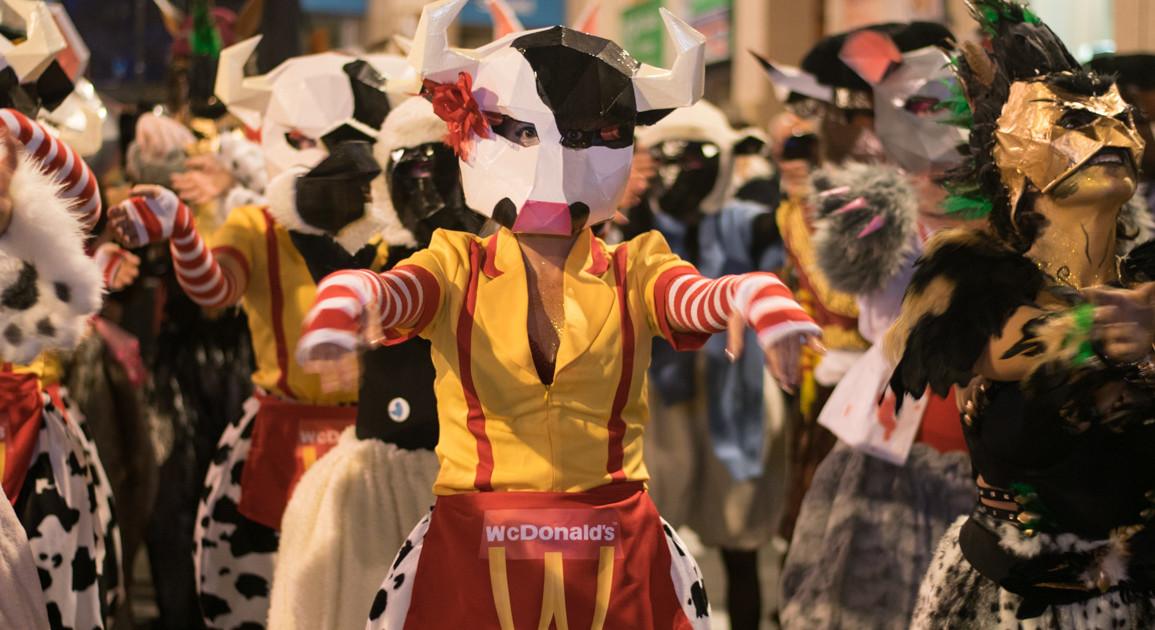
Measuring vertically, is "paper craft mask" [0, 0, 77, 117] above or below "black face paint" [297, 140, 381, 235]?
above

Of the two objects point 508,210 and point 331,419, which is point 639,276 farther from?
point 331,419

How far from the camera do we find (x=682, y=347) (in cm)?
212

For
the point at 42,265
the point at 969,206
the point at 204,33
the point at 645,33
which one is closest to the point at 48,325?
the point at 42,265

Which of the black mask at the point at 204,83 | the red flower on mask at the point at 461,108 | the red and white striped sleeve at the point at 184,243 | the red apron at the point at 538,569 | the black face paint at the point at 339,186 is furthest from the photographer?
the black mask at the point at 204,83

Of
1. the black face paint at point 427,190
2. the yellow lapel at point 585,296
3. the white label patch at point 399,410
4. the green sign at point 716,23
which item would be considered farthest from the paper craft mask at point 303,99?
the green sign at point 716,23

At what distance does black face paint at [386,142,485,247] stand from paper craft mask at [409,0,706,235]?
0.60 m

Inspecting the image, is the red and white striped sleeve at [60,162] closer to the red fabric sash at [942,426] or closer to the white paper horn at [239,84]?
the white paper horn at [239,84]

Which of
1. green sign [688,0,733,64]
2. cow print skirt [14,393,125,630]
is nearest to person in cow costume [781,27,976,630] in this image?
cow print skirt [14,393,125,630]

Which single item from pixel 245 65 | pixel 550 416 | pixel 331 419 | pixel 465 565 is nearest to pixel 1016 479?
pixel 550 416

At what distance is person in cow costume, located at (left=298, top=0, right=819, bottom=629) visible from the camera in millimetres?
2018

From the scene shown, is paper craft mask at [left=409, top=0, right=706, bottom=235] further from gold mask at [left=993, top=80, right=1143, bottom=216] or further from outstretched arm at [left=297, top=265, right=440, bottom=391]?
gold mask at [left=993, top=80, right=1143, bottom=216]

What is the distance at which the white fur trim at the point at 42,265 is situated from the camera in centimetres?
227

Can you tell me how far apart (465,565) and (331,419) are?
1.30 m

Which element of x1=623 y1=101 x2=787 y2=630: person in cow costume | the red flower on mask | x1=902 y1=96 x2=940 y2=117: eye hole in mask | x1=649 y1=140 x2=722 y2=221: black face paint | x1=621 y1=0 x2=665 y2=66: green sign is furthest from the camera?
x1=621 y1=0 x2=665 y2=66: green sign
